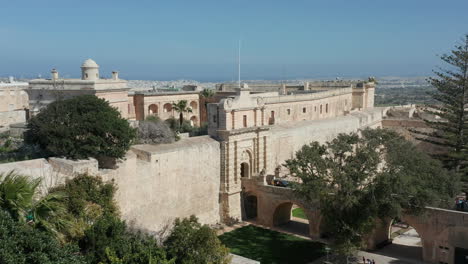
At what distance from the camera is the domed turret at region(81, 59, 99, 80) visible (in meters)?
27.7

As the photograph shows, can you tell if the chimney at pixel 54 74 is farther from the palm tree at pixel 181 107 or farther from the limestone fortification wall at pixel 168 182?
the limestone fortification wall at pixel 168 182

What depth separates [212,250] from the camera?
39.4 ft

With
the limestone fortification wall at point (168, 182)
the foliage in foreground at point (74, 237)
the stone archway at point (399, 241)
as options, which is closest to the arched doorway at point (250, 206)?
the limestone fortification wall at point (168, 182)

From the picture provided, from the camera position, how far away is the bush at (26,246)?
8.95m

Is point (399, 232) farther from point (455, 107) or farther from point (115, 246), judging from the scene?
point (115, 246)

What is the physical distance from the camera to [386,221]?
18.2 m

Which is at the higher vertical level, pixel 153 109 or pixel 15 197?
pixel 153 109

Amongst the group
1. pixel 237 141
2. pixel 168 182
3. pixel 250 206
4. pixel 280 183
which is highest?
pixel 237 141

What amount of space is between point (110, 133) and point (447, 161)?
57.4 ft

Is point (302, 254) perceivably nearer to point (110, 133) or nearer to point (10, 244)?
point (110, 133)

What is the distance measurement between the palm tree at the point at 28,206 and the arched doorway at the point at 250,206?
11806 millimetres

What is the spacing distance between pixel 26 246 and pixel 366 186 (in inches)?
465

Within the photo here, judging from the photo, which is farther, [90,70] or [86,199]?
[90,70]

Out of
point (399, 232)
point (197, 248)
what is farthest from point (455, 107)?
Result: point (197, 248)
